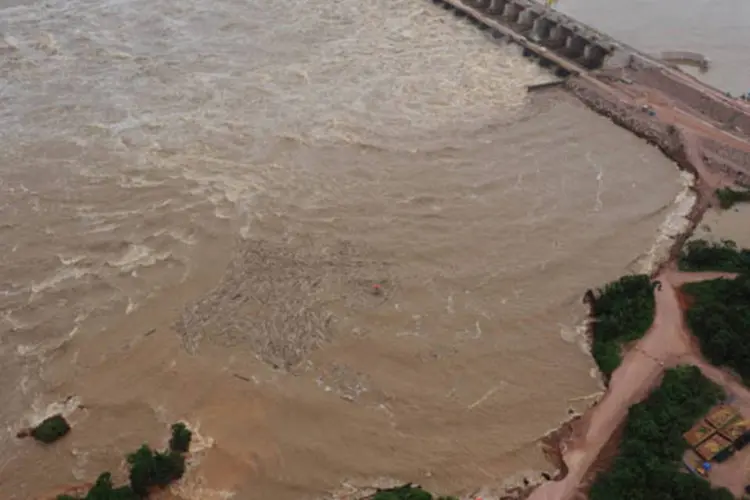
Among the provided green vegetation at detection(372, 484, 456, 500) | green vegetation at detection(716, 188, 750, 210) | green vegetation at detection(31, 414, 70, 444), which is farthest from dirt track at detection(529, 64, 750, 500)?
green vegetation at detection(31, 414, 70, 444)

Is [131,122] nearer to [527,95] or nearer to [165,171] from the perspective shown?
[165,171]

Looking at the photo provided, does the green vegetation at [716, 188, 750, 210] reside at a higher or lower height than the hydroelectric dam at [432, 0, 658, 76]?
lower

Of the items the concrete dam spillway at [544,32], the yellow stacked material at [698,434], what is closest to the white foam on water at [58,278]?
the yellow stacked material at [698,434]

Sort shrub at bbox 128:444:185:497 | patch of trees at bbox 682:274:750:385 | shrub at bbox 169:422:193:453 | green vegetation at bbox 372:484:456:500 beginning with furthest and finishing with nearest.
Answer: patch of trees at bbox 682:274:750:385
shrub at bbox 169:422:193:453
shrub at bbox 128:444:185:497
green vegetation at bbox 372:484:456:500

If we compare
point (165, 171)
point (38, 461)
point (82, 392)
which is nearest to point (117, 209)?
point (165, 171)

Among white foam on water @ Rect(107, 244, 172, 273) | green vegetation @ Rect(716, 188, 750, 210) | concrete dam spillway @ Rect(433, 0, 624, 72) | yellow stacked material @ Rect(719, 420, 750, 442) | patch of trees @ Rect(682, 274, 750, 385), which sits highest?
concrete dam spillway @ Rect(433, 0, 624, 72)

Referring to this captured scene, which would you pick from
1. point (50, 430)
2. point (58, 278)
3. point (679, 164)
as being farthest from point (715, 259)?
point (58, 278)

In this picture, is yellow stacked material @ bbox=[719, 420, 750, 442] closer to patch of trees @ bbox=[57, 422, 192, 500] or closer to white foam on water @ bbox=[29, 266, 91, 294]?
patch of trees @ bbox=[57, 422, 192, 500]

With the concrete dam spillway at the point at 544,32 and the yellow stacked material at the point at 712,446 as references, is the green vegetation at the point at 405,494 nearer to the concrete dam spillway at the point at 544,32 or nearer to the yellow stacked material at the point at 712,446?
the yellow stacked material at the point at 712,446

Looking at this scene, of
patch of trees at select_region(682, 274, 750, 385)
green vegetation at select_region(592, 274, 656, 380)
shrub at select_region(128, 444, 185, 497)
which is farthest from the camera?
green vegetation at select_region(592, 274, 656, 380)
